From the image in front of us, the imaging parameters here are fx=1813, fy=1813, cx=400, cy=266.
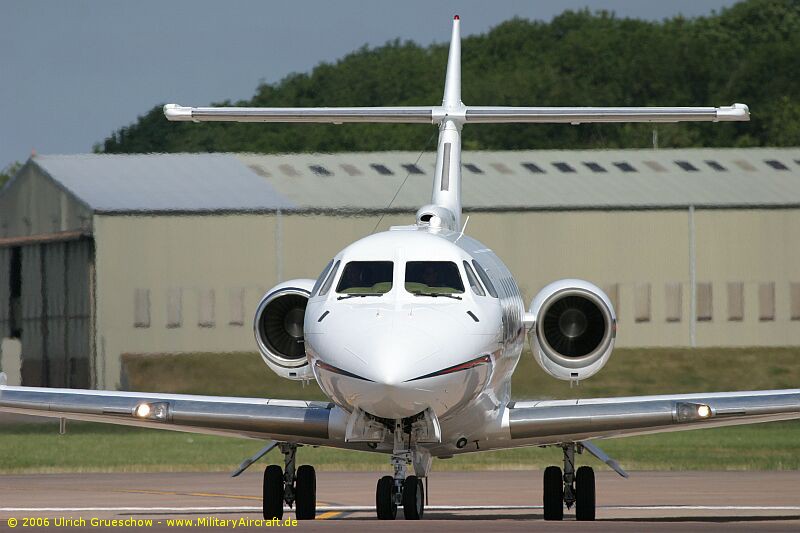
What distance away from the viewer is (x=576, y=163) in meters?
40.6

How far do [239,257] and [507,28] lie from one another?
44.6 meters

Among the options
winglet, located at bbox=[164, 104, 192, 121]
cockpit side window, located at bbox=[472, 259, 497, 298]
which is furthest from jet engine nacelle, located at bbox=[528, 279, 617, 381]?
winglet, located at bbox=[164, 104, 192, 121]

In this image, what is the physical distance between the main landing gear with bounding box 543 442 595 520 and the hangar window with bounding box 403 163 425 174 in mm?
19340

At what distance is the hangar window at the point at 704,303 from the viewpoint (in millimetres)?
39219

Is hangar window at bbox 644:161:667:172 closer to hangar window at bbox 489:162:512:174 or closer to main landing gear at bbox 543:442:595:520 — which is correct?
hangar window at bbox 489:162:512:174

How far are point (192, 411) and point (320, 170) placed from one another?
1747 centimetres

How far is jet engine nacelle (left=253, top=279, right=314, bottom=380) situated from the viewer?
19.0m

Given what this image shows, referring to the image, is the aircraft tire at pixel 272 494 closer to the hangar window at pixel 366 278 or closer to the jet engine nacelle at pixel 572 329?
the jet engine nacelle at pixel 572 329

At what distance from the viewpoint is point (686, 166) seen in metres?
41.6

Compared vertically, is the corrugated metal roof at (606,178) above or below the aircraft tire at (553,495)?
above

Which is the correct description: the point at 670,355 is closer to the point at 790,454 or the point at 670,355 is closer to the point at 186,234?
the point at 790,454

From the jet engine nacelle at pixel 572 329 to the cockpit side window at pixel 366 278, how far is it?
3.12 metres

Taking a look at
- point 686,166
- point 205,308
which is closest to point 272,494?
point 205,308

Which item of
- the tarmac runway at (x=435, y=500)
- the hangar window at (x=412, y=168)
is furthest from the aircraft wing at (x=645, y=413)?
the hangar window at (x=412, y=168)
